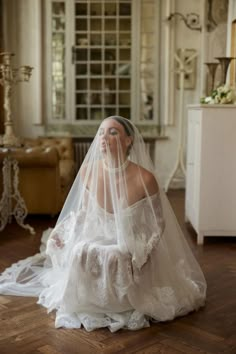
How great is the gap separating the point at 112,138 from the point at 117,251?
Answer: 65 cm

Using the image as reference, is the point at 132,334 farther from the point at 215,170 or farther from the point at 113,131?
the point at 215,170

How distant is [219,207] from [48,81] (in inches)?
140

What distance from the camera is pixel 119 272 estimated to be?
277cm

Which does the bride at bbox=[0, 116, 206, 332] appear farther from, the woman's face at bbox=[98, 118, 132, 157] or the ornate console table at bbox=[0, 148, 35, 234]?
the ornate console table at bbox=[0, 148, 35, 234]

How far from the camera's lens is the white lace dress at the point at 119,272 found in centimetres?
278

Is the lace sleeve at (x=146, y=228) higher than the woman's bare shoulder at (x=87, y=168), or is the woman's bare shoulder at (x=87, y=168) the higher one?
the woman's bare shoulder at (x=87, y=168)

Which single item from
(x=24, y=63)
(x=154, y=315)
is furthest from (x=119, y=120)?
(x=24, y=63)

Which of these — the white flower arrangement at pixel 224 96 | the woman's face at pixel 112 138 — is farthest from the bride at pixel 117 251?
the white flower arrangement at pixel 224 96

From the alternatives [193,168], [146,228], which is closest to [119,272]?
[146,228]

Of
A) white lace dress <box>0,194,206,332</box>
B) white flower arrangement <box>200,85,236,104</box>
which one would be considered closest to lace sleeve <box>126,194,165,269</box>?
white lace dress <box>0,194,206,332</box>

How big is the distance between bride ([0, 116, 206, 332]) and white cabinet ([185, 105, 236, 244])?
114cm

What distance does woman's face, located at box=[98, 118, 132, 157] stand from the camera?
9.69ft

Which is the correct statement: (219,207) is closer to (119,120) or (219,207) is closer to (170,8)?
(119,120)

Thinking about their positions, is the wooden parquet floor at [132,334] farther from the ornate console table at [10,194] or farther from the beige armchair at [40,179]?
the beige armchair at [40,179]
